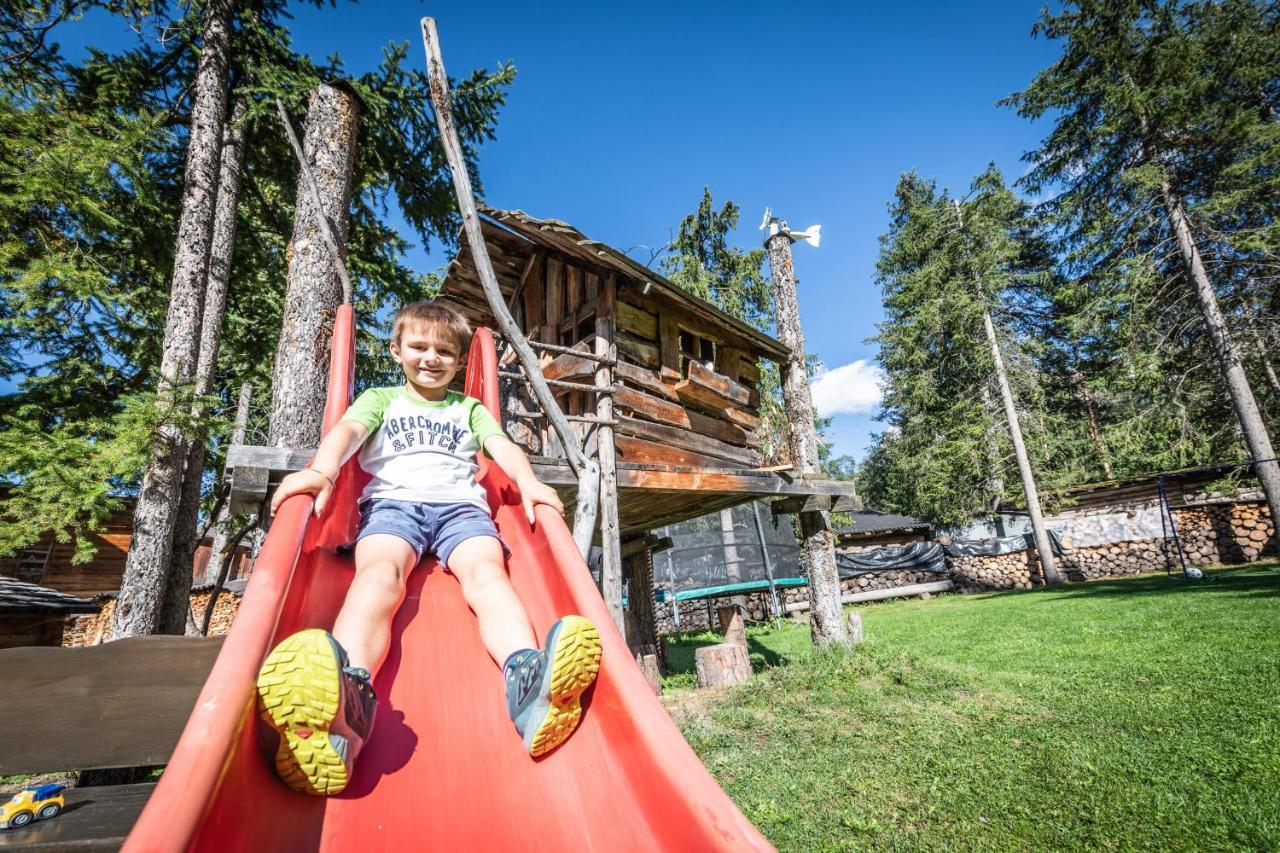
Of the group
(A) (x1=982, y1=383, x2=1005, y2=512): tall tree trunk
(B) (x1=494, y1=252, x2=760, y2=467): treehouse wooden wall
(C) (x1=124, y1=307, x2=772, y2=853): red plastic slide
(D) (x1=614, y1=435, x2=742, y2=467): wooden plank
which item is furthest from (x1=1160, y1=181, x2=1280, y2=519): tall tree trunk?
(C) (x1=124, y1=307, x2=772, y2=853): red plastic slide

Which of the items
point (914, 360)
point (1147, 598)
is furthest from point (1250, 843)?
point (914, 360)

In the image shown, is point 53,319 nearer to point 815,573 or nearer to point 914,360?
point 815,573

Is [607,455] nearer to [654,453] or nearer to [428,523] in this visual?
[654,453]

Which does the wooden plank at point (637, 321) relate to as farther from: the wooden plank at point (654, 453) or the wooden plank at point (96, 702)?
the wooden plank at point (96, 702)

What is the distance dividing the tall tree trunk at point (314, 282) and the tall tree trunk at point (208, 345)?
122cm

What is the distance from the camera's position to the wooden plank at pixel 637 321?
6957mm

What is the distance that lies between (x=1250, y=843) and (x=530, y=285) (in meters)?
8.62

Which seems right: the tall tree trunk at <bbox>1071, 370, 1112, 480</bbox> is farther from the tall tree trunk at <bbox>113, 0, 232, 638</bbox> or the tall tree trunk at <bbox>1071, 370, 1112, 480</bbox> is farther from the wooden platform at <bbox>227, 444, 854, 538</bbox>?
A: the tall tree trunk at <bbox>113, 0, 232, 638</bbox>

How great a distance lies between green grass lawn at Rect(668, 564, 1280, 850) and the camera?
250cm

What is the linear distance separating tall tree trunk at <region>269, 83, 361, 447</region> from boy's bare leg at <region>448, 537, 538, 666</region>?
3353 mm

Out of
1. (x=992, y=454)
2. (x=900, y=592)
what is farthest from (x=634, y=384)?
(x=992, y=454)

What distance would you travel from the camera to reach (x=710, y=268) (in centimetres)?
2092

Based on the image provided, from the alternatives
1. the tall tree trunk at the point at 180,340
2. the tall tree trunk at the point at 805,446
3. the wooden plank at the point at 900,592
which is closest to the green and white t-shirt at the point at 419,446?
the tall tree trunk at the point at 180,340

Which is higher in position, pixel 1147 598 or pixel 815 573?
pixel 815 573
